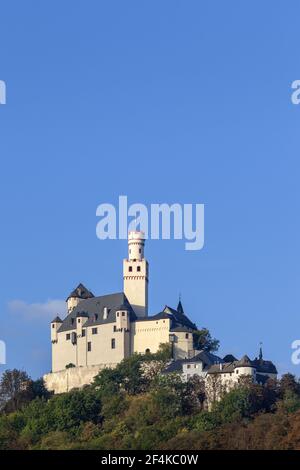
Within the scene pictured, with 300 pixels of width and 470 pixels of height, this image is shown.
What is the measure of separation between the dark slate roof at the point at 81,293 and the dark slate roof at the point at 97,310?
5.91 ft

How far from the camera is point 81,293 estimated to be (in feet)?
510

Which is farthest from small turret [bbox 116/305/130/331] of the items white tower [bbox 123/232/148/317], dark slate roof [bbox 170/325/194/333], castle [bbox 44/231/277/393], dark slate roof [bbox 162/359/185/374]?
dark slate roof [bbox 162/359/185/374]

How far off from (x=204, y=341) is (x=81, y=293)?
13.3 m

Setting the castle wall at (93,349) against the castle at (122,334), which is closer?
the castle at (122,334)

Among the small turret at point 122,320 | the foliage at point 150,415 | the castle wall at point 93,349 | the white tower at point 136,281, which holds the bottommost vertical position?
the foliage at point 150,415

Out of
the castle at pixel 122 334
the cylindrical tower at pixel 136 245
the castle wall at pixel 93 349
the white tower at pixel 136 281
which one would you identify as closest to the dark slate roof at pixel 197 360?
the castle at pixel 122 334

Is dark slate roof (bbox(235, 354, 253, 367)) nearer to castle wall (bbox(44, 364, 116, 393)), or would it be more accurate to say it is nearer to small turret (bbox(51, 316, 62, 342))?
castle wall (bbox(44, 364, 116, 393))

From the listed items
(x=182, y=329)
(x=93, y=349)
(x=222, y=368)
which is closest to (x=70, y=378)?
(x=93, y=349)

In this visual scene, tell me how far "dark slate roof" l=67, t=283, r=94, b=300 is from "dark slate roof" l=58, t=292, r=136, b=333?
5.91ft

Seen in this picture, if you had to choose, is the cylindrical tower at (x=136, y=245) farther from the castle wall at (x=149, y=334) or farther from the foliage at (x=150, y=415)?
the foliage at (x=150, y=415)

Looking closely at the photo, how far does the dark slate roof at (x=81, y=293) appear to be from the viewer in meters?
155

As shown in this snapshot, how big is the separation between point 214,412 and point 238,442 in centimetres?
746
